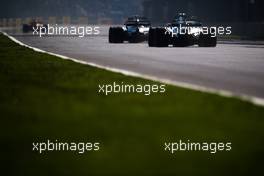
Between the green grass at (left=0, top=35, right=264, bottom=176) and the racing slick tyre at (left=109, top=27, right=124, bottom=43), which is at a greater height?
the green grass at (left=0, top=35, right=264, bottom=176)

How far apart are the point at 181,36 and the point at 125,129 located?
28079 millimetres

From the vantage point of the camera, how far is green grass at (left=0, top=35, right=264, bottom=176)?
5977mm

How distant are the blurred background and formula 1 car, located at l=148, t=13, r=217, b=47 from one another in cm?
1363

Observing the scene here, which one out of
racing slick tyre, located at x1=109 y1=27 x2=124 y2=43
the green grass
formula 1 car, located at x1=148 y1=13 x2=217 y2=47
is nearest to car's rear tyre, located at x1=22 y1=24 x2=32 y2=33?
racing slick tyre, located at x1=109 y1=27 x2=124 y2=43

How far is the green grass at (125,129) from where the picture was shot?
19.6 ft

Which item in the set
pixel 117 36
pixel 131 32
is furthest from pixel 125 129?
pixel 131 32

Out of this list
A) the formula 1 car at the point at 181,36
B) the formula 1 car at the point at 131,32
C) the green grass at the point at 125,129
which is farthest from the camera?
the formula 1 car at the point at 131,32

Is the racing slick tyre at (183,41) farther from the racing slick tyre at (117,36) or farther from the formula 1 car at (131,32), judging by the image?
the racing slick tyre at (117,36)

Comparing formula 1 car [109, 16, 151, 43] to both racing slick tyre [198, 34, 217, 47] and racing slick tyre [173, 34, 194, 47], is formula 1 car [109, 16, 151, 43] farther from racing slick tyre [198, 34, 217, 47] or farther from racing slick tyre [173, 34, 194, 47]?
racing slick tyre [198, 34, 217, 47]

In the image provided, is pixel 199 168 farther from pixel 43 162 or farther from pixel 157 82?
pixel 157 82

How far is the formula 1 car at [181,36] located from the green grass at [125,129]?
848 inches

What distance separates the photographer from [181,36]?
3550cm

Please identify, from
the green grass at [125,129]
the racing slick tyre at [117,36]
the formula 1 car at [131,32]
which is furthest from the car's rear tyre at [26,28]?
the green grass at [125,129]

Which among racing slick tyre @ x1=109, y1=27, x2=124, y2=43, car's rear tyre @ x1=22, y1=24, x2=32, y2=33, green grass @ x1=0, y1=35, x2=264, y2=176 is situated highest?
green grass @ x1=0, y1=35, x2=264, y2=176
